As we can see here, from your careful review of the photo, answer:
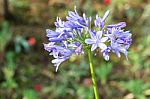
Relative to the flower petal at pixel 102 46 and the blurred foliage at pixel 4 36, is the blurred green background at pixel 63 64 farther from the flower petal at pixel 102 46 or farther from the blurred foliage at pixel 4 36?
the flower petal at pixel 102 46

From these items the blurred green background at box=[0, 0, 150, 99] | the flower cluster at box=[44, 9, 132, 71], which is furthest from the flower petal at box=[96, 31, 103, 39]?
the blurred green background at box=[0, 0, 150, 99]

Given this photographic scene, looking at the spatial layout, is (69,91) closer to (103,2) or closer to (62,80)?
(62,80)

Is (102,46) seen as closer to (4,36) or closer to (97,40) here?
(97,40)

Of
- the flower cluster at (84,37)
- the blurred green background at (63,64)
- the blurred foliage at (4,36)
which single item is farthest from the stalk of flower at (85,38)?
the blurred foliage at (4,36)

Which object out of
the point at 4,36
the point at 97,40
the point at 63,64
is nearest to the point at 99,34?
the point at 97,40

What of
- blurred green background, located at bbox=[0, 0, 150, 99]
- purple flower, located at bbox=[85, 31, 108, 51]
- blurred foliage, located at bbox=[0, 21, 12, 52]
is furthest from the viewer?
blurred foliage, located at bbox=[0, 21, 12, 52]

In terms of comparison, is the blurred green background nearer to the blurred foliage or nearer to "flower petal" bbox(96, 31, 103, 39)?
the blurred foliage
